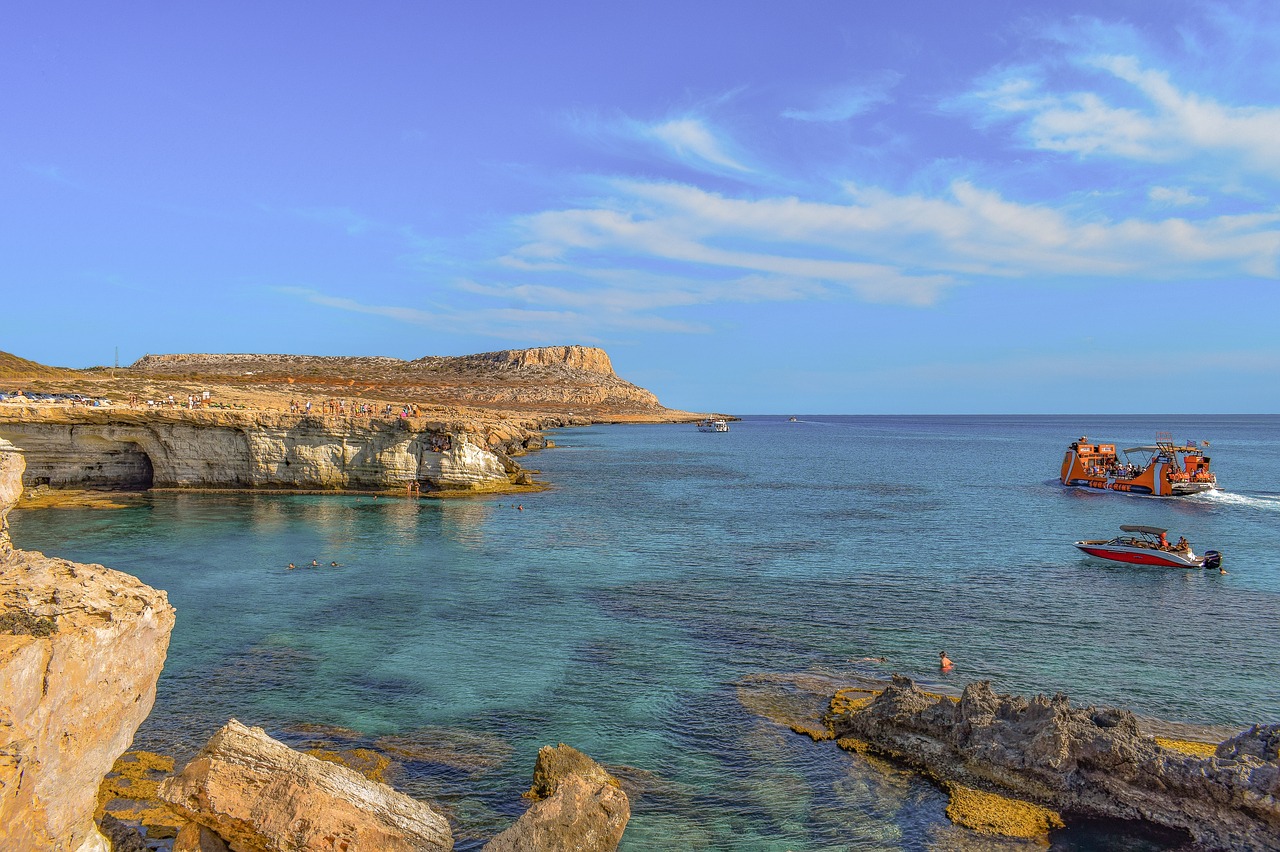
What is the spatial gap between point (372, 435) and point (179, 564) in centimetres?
2061

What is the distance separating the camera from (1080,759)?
1318 centimetres

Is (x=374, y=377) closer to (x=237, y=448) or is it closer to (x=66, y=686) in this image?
(x=237, y=448)

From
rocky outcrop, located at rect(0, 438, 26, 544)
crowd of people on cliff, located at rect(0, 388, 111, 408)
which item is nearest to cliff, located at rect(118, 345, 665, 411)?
crowd of people on cliff, located at rect(0, 388, 111, 408)

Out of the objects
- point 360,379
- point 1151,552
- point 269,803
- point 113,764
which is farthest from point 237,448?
point 360,379

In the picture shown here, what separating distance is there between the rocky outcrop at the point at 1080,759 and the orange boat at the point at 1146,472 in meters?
54.8

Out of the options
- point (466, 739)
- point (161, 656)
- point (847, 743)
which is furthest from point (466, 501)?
point (161, 656)

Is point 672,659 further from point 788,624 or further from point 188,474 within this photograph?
point 188,474

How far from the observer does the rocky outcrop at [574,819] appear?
10.6m

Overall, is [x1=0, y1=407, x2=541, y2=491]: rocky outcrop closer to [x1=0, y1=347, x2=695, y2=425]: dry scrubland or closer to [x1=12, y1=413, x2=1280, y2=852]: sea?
[x1=12, y1=413, x2=1280, y2=852]: sea

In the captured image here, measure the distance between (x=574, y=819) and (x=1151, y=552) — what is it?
33401mm

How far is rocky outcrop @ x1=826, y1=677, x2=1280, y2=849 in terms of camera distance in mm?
11694

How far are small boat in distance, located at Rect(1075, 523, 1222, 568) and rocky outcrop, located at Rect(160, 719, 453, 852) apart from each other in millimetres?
35098

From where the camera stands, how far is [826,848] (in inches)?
476

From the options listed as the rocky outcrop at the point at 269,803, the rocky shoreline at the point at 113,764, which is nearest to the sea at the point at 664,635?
the rocky shoreline at the point at 113,764
